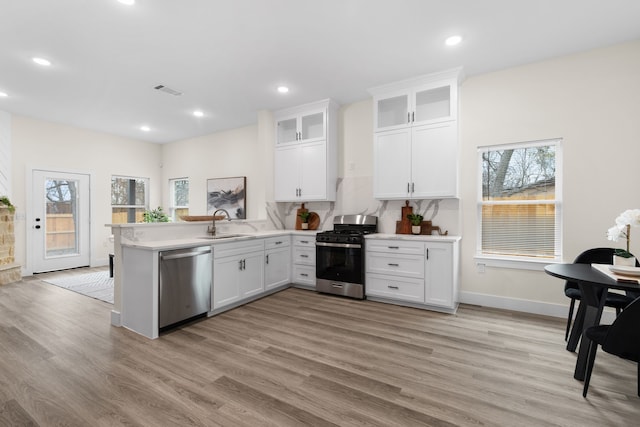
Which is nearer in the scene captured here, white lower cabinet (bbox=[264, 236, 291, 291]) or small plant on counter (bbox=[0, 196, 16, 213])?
white lower cabinet (bbox=[264, 236, 291, 291])

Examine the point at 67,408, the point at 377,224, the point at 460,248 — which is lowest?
the point at 67,408

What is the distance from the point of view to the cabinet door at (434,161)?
3.69m

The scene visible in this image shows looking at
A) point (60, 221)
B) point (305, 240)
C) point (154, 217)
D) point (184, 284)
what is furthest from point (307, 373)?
point (60, 221)

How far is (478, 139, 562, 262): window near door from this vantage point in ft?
11.5

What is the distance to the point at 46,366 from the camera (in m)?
2.32

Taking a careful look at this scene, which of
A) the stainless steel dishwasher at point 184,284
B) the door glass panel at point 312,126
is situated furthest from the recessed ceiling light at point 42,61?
the door glass panel at point 312,126

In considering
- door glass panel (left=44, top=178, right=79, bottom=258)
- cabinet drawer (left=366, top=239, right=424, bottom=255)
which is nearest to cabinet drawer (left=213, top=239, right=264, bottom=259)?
cabinet drawer (left=366, top=239, right=424, bottom=255)

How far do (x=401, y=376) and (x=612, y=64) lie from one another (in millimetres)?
3819

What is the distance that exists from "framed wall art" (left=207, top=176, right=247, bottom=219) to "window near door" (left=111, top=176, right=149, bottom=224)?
1.95m

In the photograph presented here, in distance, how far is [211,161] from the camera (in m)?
6.81

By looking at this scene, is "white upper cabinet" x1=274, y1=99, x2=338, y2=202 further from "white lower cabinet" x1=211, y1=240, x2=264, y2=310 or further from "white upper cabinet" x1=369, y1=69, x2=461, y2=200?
"white lower cabinet" x1=211, y1=240, x2=264, y2=310

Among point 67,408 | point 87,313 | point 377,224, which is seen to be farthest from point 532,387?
point 87,313

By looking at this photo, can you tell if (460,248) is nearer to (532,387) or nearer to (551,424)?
(532,387)

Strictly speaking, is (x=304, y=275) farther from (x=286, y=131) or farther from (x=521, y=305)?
(x=521, y=305)
